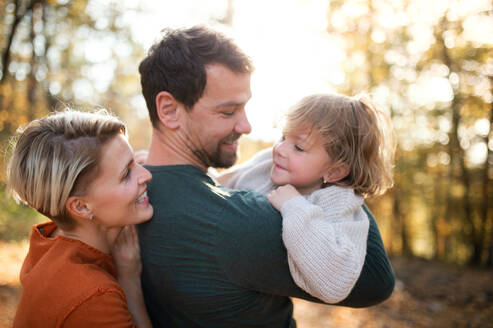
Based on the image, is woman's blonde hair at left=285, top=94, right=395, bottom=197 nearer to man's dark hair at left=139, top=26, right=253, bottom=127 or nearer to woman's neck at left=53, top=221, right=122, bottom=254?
man's dark hair at left=139, top=26, right=253, bottom=127

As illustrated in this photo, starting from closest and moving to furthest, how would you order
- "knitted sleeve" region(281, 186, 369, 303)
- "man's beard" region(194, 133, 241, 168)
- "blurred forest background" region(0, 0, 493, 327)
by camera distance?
"knitted sleeve" region(281, 186, 369, 303) → "man's beard" region(194, 133, 241, 168) → "blurred forest background" region(0, 0, 493, 327)

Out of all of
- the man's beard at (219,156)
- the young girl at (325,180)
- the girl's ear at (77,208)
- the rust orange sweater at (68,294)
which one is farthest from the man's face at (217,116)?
the rust orange sweater at (68,294)

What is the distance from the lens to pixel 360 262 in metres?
1.57

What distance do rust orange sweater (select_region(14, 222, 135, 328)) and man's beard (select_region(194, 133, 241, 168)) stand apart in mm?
820

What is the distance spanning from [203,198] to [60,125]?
26.7 inches

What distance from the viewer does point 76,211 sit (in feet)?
5.14

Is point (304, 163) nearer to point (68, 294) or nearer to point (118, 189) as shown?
point (118, 189)

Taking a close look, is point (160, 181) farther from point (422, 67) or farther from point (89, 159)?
point (422, 67)

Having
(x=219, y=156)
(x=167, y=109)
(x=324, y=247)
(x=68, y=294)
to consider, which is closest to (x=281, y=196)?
(x=324, y=247)

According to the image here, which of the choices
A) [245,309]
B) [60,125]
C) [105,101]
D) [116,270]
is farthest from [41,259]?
[105,101]

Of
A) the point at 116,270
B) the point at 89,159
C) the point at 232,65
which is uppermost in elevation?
the point at 232,65

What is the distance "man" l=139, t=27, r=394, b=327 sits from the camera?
1.55 meters

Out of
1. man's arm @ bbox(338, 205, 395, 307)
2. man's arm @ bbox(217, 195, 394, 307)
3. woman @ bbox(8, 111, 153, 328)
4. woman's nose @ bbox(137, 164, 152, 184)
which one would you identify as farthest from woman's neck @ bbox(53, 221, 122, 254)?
man's arm @ bbox(338, 205, 395, 307)

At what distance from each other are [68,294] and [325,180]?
134cm
